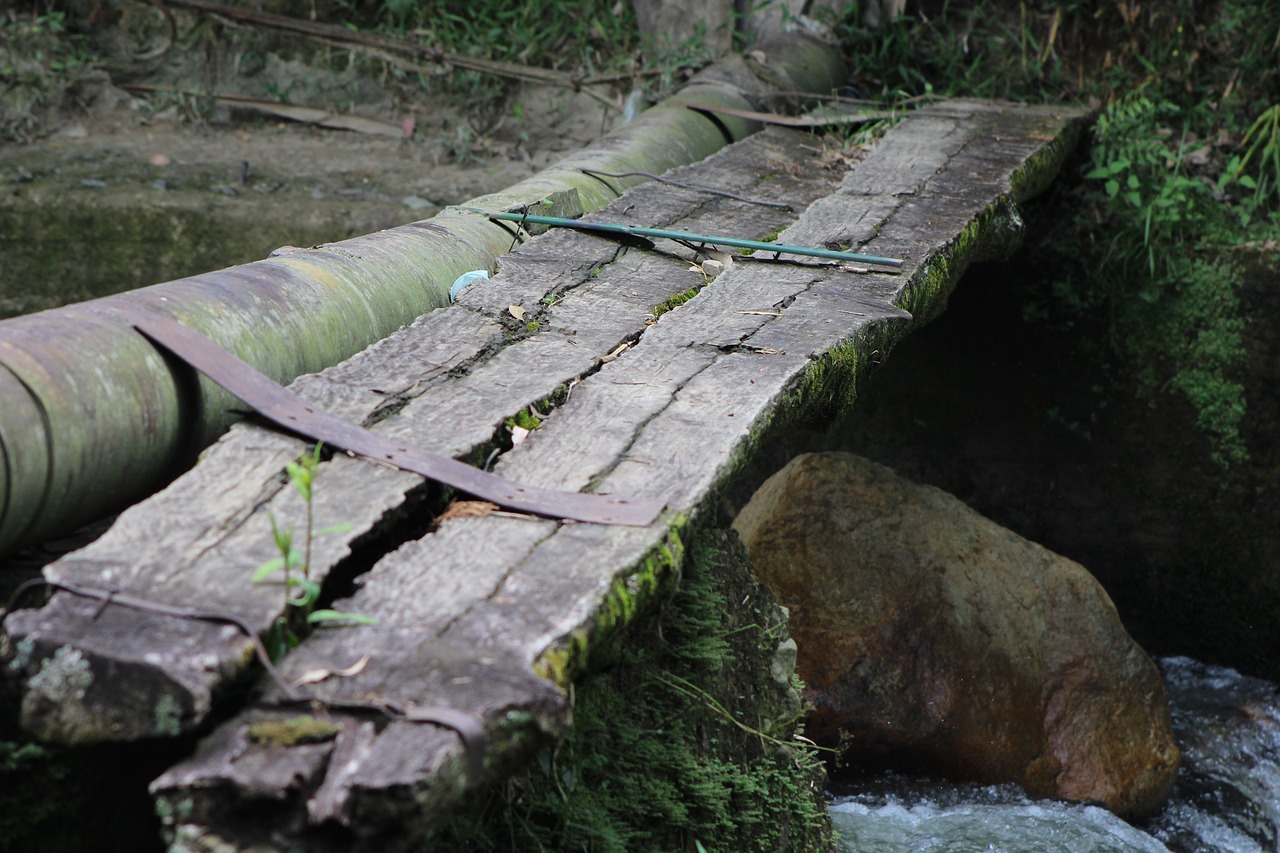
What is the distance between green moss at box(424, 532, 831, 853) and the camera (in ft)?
6.31

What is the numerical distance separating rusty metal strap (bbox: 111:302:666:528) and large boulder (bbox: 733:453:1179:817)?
82.0 inches

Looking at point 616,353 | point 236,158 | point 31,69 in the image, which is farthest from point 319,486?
point 31,69

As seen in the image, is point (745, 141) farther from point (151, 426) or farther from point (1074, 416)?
point (151, 426)

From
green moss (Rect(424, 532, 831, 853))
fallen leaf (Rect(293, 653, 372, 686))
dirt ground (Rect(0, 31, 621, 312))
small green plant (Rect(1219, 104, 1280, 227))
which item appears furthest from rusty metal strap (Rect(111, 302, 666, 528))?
small green plant (Rect(1219, 104, 1280, 227))

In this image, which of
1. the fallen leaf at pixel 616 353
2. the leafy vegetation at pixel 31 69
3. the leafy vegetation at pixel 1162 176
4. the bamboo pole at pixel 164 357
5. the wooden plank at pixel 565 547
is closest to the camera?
the wooden plank at pixel 565 547

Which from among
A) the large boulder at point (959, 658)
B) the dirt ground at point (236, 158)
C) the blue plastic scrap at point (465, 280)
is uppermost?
the blue plastic scrap at point (465, 280)

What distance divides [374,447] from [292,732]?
24.2 inches

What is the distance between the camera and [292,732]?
3.95 ft

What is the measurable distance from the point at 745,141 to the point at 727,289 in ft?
5.50

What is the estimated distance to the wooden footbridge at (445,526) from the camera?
1196mm

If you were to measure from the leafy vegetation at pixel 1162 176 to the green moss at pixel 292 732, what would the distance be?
381cm

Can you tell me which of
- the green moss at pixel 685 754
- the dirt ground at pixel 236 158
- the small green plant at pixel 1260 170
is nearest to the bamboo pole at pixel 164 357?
the green moss at pixel 685 754

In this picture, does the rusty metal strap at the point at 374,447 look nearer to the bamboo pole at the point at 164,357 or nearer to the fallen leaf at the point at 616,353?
the bamboo pole at the point at 164,357

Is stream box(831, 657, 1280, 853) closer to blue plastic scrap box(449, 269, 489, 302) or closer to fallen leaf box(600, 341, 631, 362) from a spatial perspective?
fallen leaf box(600, 341, 631, 362)
